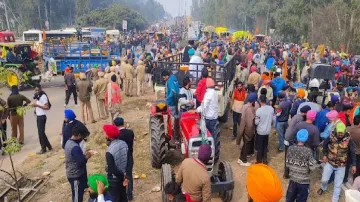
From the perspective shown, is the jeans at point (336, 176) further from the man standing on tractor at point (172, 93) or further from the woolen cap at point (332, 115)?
the man standing on tractor at point (172, 93)

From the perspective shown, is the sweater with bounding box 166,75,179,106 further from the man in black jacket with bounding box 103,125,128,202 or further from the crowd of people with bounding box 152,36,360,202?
the man in black jacket with bounding box 103,125,128,202

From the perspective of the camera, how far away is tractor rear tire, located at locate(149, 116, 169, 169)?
7.09 m

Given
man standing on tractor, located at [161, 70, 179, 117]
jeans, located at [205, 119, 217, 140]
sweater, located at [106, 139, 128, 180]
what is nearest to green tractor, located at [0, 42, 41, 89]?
man standing on tractor, located at [161, 70, 179, 117]

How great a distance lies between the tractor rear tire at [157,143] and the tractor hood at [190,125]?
54 centimetres

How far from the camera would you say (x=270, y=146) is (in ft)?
30.3

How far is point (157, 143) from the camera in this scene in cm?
707

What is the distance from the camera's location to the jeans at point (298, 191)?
5.41 m

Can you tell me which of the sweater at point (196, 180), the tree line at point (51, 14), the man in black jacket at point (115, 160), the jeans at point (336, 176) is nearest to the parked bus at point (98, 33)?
the tree line at point (51, 14)

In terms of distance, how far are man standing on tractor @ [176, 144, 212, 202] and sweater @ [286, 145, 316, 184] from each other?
5.44ft

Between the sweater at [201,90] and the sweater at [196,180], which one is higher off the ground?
the sweater at [201,90]

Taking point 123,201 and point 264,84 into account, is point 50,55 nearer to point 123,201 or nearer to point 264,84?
point 264,84

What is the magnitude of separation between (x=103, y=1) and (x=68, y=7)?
3805cm

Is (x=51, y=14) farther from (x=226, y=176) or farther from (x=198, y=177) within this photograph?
(x=198, y=177)

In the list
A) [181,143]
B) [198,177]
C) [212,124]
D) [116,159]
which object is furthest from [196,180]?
[212,124]
